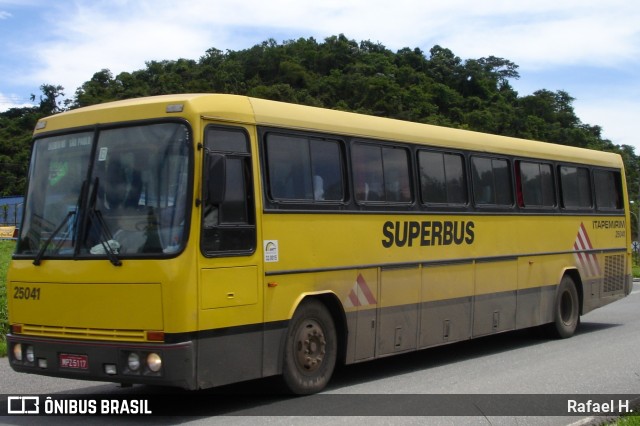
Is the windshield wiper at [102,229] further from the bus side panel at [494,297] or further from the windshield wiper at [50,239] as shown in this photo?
the bus side panel at [494,297]

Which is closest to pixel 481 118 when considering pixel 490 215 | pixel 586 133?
pixel 586 133

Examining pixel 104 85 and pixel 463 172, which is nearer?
pixel 463 172

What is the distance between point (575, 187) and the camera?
1516cm

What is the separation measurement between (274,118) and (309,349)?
2.53m

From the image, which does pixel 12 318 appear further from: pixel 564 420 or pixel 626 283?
pixel 626 283

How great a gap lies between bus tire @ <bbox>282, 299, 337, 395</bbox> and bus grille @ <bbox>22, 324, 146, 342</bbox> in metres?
1.79

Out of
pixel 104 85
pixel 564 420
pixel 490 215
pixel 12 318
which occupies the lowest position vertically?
pixel 564 420

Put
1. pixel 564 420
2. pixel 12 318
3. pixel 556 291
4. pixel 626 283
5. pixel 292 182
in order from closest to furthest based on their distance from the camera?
pixel 564 420 → pixel 12 318 → pixel 292 182 → pixel 556 291 → pixel 626 283

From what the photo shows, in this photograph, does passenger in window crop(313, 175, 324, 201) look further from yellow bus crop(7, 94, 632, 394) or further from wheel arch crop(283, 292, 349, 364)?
wheel arch crop(283, 292, 349, 364)

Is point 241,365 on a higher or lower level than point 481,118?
lower

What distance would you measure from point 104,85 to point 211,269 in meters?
65.1

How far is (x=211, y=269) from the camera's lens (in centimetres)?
795

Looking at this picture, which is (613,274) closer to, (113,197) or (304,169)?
(304,169)

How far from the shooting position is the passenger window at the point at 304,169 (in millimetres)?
9016
